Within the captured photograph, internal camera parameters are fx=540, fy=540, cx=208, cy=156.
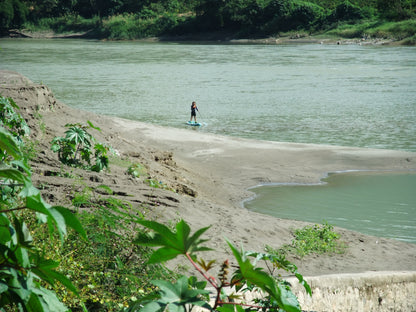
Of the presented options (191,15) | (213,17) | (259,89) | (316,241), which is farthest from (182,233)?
(191,15)

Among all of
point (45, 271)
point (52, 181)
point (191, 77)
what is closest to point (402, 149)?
point (52, 181)

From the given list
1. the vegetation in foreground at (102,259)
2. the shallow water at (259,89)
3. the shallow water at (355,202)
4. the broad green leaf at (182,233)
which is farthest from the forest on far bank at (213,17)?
the broad green leaf at (182,233)

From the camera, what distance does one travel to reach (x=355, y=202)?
41.6ft

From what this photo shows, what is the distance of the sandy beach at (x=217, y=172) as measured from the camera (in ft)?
25.8

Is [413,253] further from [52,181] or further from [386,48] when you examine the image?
[386,48]

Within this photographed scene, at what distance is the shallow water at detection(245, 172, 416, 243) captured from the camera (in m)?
11.0

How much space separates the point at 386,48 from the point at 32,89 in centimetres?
4798

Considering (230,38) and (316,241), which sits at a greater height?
(230,38)

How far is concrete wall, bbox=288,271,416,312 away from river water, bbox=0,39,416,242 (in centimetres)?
1313

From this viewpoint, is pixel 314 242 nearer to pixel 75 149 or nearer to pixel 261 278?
pixel 75 149

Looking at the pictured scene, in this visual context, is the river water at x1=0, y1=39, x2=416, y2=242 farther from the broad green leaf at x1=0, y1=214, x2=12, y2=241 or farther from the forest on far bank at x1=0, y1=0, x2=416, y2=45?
the broad green leaf at x1=0, y1=214, x2=12, y2=241

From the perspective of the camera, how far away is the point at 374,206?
12.3 meters

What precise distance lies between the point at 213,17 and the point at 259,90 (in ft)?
165

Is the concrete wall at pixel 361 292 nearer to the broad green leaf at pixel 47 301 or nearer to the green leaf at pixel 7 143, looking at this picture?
the broad green leaf at pixel 47 301
